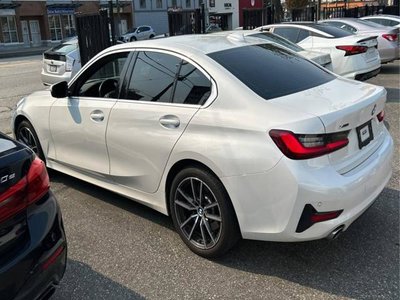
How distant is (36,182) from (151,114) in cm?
131

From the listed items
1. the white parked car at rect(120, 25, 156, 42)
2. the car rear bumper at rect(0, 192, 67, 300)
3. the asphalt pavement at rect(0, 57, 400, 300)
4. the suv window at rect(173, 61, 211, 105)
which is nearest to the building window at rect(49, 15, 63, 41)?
the white parked car at rect(120, 25, 156, 42)

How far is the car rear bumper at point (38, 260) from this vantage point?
7.37ft

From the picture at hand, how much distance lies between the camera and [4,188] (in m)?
2.30

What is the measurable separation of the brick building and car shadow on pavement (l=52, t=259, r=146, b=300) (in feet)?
142

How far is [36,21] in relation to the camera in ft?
155

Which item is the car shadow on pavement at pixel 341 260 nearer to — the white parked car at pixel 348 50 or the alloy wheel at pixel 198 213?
the alloy wheel at pixel 198 213

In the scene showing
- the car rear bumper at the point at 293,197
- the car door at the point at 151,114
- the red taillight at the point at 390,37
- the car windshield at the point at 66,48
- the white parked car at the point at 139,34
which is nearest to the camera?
the car rear bumper at the point at 293,197

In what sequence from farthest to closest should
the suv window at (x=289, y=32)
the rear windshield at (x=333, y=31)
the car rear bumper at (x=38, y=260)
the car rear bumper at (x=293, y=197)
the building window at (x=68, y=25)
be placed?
the building window at (x=68, y=25)
the suv window at (x=289, y=32)
the rear windshield at (x=333, y=31)
the car rear bumper at (x=293, y=197)
the car rear bumper at (x=38, y=260)

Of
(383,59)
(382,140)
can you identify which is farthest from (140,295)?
(383,59)

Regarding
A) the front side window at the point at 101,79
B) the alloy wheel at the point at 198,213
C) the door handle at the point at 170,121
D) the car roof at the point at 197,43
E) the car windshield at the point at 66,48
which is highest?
the car roof at the point at 197,43

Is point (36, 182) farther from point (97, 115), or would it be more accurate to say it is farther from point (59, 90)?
point (59, 90)

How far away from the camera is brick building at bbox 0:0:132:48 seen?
43688mm

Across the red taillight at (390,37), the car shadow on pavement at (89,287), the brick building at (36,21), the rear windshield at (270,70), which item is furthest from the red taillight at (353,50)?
the brick building at (36,21)

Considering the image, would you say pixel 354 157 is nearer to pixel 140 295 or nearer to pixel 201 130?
pixel 201 130
